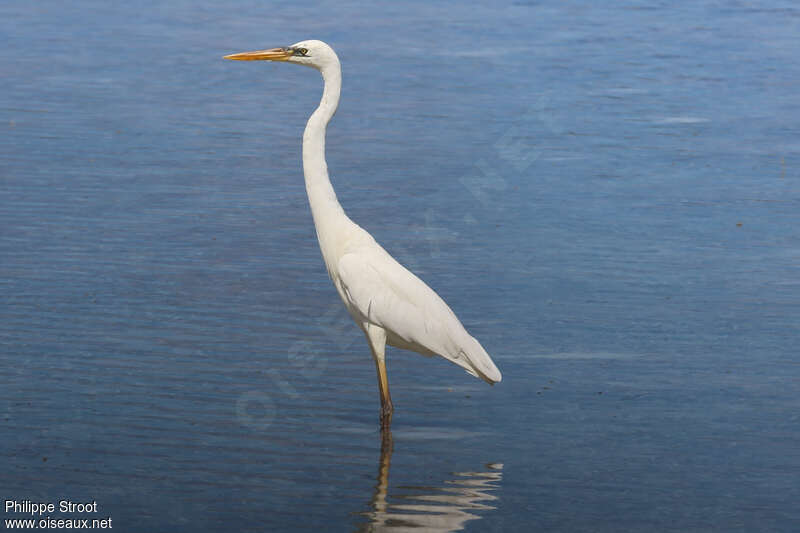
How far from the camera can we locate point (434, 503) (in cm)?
662

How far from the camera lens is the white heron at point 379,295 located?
25.1ft

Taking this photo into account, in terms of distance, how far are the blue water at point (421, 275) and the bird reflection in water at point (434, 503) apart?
0.02 metres

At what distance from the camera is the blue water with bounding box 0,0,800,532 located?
6805mm

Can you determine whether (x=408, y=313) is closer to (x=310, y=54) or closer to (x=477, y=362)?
(x=477, y=362)

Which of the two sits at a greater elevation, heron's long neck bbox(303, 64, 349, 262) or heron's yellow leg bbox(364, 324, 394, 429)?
heron's long neck bbox(303, 64, 349, 262)

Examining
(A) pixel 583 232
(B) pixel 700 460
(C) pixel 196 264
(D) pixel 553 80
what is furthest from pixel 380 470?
(D) pixel 553 80

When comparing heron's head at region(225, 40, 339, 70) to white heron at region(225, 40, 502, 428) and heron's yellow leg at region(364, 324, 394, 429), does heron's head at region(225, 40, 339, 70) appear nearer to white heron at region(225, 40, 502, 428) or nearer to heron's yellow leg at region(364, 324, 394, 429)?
white heron at region(225, 40, 502, 428)

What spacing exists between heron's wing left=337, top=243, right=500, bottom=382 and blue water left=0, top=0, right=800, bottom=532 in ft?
1.18

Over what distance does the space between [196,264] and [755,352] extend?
395cm

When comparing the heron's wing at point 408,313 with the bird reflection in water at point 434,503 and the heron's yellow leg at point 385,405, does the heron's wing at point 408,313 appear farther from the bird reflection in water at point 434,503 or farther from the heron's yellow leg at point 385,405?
the bird reflection in water at point 434,503

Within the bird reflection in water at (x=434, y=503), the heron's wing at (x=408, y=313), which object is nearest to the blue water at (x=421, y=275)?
the bird reflection in water at (x=434, y=503)

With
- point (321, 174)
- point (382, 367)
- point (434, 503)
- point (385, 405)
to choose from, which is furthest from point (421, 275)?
point (434, 503)

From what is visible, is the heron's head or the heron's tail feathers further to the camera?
the heron's head

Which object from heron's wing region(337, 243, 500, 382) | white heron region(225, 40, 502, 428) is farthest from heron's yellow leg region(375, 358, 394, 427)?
heron's wing region(337, 243, 500, 382)
